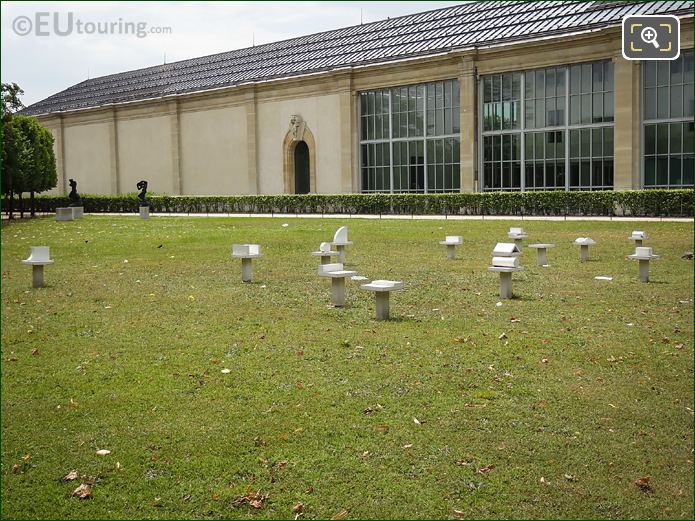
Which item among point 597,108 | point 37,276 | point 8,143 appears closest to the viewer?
point 37,276

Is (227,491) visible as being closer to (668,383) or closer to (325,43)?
(668,383)

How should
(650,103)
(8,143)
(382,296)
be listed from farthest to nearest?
(650,103) < (8,143) < (382,296)

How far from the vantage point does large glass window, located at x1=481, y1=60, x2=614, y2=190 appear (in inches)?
1481

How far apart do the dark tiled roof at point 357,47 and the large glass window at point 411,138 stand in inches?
90.1

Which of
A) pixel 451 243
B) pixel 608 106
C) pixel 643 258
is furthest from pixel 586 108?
pixel 643 258

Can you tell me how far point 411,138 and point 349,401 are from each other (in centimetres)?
3874

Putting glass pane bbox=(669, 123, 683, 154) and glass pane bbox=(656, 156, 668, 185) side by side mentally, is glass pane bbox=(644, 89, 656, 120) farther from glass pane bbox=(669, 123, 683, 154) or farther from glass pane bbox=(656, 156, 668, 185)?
glass pane bbox=(656, 156, 668, 185)

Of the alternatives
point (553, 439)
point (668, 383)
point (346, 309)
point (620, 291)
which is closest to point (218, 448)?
Result: point (553, 439)

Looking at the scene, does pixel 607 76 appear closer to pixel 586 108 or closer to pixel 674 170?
pixel 586 108

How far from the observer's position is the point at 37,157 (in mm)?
42438

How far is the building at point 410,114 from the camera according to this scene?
36406 mm

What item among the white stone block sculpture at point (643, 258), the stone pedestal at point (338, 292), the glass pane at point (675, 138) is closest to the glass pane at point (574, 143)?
the glass pane at point (675, 138)

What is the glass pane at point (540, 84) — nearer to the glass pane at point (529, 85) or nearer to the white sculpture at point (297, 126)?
the glass pane at point (529, 85)

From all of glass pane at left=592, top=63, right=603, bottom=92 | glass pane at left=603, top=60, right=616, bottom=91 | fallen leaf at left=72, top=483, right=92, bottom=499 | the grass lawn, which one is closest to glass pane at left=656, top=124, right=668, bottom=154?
glass pane at left=603, top=60, right=616, bottom=91
